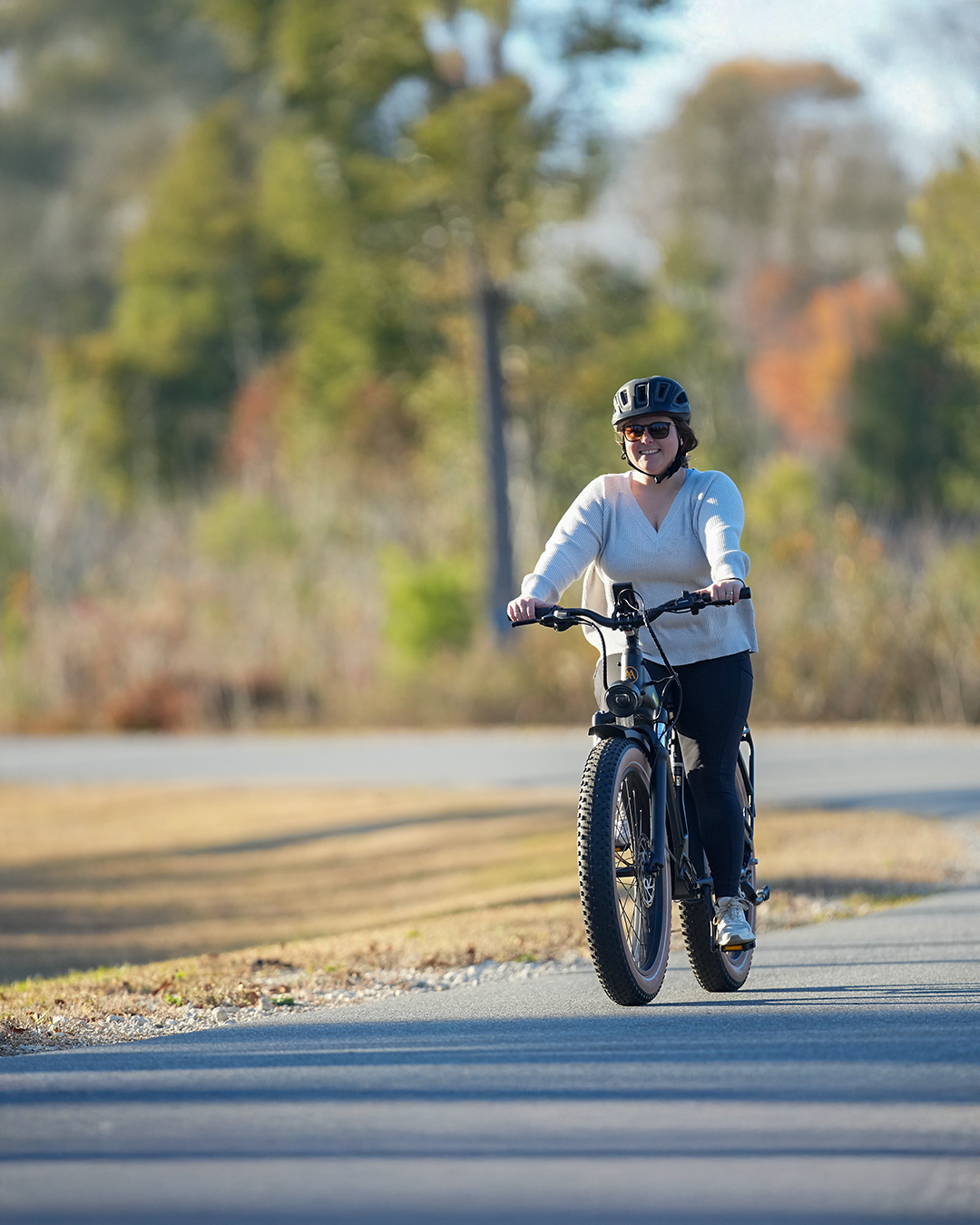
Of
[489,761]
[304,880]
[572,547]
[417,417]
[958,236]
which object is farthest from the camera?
[417,417]

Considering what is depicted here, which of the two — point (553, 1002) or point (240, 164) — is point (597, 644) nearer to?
point (553, 1002)

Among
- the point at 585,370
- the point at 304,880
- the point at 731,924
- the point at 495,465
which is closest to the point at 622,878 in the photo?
the point at 731,924

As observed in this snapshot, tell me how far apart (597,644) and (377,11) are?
23.8 meters

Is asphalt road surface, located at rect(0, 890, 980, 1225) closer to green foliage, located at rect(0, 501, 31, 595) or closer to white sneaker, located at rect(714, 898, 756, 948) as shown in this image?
white sneaker, located at rect(714, 898, 756, 948)

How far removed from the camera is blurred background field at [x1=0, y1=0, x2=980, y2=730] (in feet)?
82.4

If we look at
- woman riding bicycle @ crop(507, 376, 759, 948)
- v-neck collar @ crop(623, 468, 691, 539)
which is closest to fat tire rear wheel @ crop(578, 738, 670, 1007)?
woman riding bicycle @ crop(507, 376, 759, 948)

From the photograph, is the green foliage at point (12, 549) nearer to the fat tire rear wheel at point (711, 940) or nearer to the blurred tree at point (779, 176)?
the fat tire rear wheel at point (711, 940)

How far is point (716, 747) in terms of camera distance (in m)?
6.84

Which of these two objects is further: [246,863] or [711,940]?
[246,863]

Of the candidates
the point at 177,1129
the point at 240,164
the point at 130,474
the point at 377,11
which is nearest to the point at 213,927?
the point at 177,1129

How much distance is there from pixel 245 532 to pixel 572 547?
92.0 feet

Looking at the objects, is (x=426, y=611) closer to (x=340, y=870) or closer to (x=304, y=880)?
(x=340, y=870)

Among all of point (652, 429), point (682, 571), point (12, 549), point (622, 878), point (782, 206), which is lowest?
point (622, 878)

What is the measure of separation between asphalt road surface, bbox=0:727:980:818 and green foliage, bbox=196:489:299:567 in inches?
303
